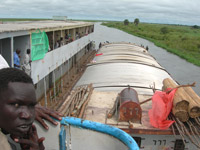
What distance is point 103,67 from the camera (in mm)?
13984

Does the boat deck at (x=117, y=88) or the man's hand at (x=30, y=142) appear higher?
the man's hand at (x=30, y=142)

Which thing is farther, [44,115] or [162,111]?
[162,111]

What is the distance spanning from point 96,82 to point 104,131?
9267mm

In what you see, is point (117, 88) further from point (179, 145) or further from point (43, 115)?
point (43, 115)

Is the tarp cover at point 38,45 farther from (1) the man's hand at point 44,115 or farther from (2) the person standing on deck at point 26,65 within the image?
(1) the man's hand at point 44,115

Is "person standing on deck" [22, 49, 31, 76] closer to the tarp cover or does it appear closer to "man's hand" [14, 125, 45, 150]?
the tarp cover

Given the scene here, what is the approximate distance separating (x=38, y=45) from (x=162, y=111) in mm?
6981

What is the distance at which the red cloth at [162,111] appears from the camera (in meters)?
6.72

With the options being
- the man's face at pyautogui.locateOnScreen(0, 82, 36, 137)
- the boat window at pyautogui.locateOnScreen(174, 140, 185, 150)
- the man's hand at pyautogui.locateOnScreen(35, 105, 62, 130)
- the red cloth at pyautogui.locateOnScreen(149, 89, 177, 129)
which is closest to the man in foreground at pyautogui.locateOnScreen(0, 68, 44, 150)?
the man's face at pyautogui.locateOnScreen(0, 82, 36, 137)

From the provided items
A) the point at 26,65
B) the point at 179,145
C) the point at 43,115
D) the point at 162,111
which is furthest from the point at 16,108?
the point at 26,65

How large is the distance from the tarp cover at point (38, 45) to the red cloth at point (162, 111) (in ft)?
20.0

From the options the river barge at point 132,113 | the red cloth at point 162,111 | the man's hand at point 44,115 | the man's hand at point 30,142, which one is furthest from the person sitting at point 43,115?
the red cloth at point 162,111

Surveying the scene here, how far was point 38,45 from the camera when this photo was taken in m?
10.8

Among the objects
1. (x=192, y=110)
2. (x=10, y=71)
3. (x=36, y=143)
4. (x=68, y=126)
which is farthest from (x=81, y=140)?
(x=192, y=110)
